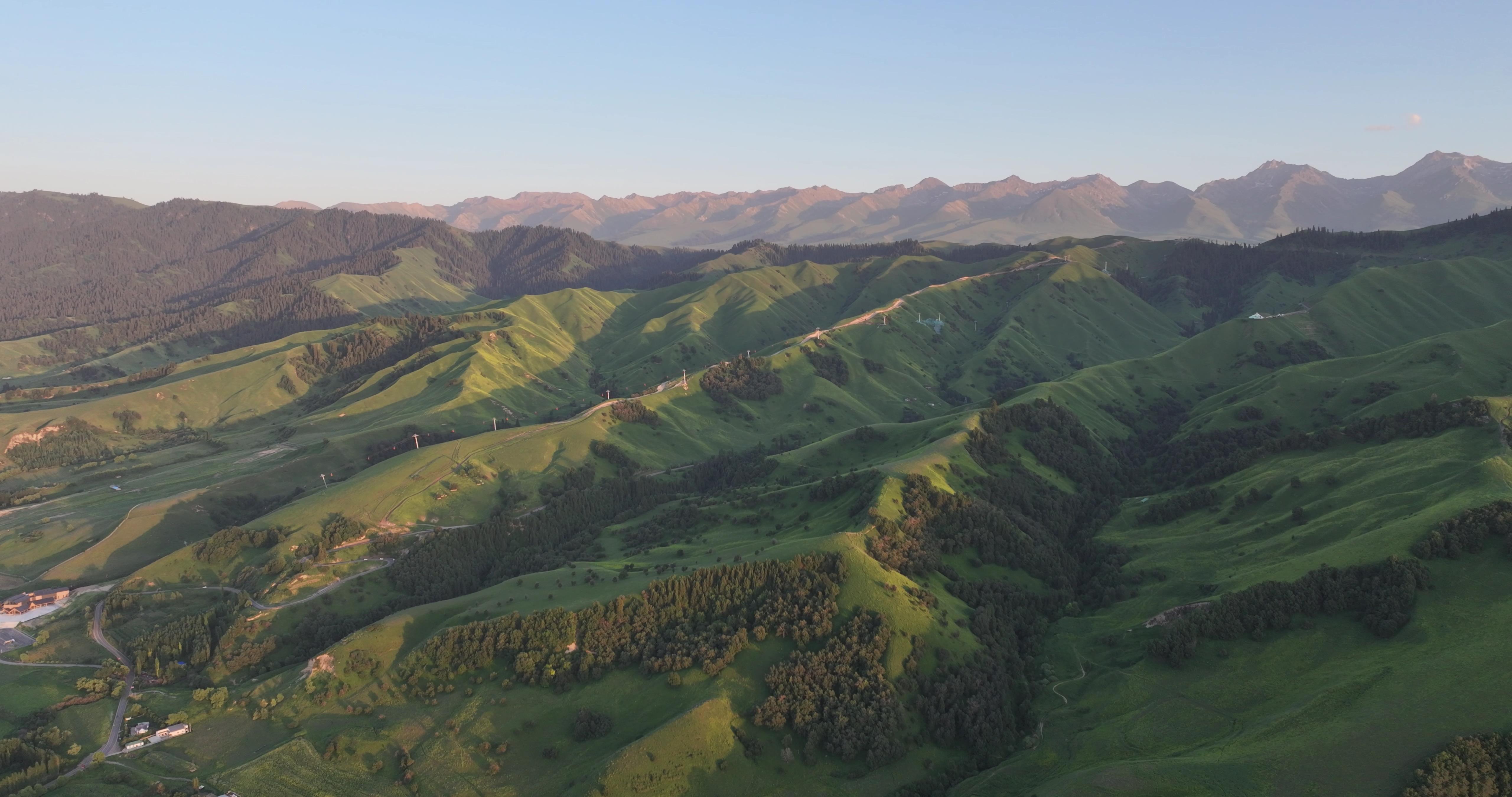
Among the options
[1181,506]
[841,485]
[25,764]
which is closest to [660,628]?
[841,485]

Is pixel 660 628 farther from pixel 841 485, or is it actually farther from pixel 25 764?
pixel 25 764

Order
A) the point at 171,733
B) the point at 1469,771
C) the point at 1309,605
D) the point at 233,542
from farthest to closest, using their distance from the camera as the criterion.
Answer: the point at 233,542
the point at 171,733
the point at 1309,605
the point at 1469,771

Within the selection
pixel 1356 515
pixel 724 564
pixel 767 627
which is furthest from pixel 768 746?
pixel 1356 515

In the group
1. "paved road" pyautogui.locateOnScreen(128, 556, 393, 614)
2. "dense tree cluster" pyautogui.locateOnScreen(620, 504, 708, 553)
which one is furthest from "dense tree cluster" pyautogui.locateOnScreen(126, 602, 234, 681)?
"dense tree cluster" pyautogui.locateOnScreen(620, 504, 708, 553)

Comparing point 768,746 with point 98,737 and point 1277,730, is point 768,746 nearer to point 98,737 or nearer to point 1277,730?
point 1277,730

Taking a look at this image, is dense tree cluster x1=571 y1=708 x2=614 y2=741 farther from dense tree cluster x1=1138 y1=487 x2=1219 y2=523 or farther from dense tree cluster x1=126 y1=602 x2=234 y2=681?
dense tree cluster x1=1138 y1=487 x2=1219 y2=523

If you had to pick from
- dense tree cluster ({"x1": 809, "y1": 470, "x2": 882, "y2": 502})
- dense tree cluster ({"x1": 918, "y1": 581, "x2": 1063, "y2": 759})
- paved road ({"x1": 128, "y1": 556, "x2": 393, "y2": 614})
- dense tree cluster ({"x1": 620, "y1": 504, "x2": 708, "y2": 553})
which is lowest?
dense tree cluster ({"x1": 918, "y1": 581, "x2": 1063, "y2": 759})

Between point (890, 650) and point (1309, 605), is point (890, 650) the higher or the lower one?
the lower one
